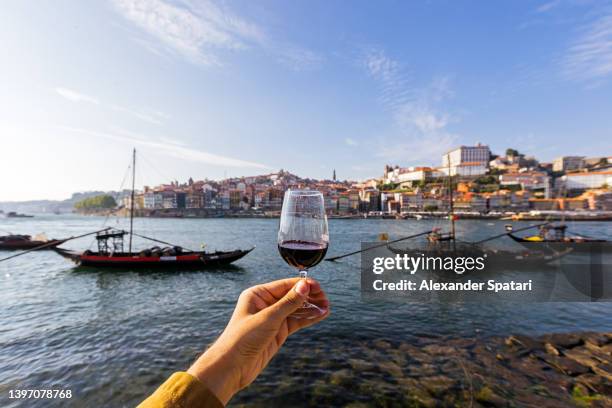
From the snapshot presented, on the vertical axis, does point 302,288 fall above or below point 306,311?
above

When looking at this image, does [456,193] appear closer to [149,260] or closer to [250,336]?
[149,260]

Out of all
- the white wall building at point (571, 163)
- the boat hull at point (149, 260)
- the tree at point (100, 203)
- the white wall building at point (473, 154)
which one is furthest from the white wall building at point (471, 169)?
the tree at point (100, 203)

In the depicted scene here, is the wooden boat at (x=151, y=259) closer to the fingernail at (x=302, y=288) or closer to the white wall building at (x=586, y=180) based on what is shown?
the fingernail at (x=302, y=288)

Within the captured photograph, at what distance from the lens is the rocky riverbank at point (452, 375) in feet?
18.6

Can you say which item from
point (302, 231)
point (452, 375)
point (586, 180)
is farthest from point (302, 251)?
point (586, 180)

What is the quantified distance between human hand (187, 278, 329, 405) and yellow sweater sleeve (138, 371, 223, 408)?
4cm

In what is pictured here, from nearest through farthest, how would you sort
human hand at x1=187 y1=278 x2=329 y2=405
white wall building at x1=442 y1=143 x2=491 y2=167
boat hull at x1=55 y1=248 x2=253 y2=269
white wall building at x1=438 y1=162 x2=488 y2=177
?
human hand at x1=187 y1=278 x2=329 y2=405
boat hull at x1=55 y1=248 x2=253 y2=269
white wall building at x1=438 y1=162 x2=488 y2=177
white wall building at x1=442 y1=143 x2=491 y2=167

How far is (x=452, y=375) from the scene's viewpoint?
6445mm

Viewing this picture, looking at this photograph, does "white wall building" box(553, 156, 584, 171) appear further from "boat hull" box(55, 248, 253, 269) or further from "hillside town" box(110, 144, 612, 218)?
"boat hull" box(55, 248, 253, 269)

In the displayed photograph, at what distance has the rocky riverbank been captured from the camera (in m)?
5.67

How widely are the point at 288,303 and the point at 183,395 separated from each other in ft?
2.06

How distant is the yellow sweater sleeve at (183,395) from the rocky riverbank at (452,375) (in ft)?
18.9

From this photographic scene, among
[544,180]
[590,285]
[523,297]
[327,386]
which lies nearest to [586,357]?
[327,386]

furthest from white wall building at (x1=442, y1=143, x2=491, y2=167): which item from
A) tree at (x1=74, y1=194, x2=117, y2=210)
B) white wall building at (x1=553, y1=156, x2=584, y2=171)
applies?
tree at (x1=74, y1=194, x2=117, y2=210)
